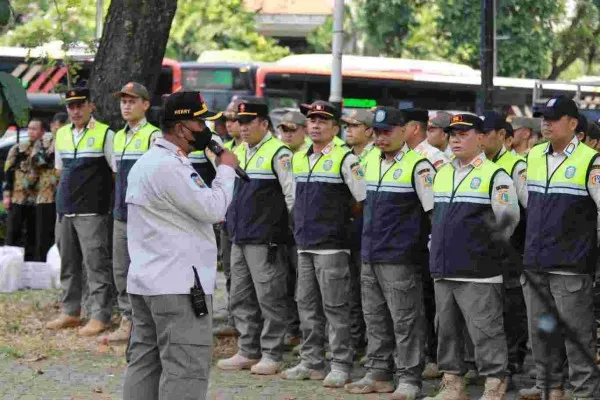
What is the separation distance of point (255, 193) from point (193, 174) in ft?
12.4

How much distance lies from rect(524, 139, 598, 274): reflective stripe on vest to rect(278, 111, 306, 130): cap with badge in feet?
11.0

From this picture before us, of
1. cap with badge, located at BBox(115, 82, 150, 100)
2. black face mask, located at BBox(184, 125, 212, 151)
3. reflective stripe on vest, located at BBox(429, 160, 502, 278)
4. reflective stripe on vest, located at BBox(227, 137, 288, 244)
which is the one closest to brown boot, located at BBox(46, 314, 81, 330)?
cap with badge, located at BBox(115, 82, 150, 100)

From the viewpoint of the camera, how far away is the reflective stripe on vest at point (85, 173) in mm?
11680

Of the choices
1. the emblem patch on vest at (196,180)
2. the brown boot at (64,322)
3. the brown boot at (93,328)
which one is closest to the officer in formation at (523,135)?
the brown boot at (93,328)

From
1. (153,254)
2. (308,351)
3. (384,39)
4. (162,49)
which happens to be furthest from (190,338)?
(384,39)

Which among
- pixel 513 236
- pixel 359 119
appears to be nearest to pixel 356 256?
pixel 359 119

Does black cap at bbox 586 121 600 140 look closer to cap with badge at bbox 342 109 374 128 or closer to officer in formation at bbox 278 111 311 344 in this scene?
cap with badge at bbox 342 109 374 128

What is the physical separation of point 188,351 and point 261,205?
386 cm

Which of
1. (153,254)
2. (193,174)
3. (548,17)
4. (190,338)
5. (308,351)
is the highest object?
(548,17)

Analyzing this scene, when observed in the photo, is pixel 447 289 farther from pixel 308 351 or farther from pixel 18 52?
pixel 18 52

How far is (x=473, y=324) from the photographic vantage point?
8.88 metres

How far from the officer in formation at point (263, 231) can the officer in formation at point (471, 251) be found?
1831 millimetres

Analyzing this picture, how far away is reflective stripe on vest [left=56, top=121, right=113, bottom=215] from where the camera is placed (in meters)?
11.7

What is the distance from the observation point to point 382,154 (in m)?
9.58
